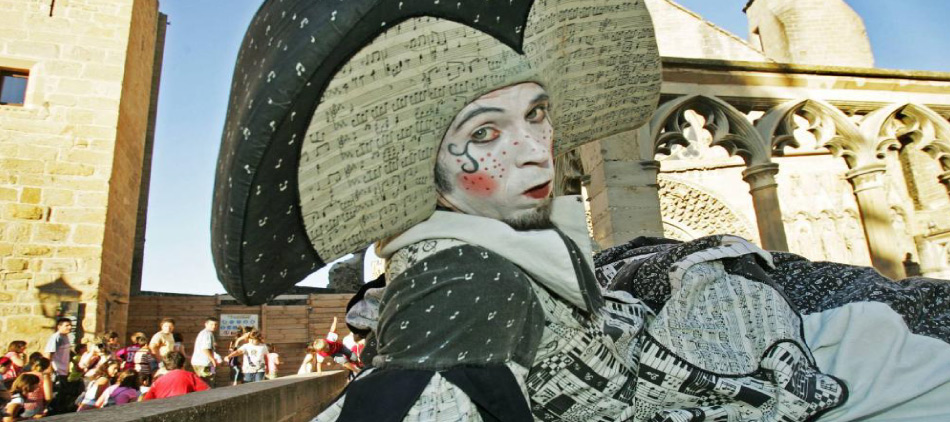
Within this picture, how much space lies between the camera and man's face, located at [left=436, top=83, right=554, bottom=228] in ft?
3.62

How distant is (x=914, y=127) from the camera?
6055 mm

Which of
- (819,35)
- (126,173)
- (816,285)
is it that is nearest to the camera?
(816,285)

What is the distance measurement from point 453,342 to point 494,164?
368mm

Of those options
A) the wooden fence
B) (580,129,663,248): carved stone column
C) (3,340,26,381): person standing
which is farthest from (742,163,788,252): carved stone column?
the wooden fence

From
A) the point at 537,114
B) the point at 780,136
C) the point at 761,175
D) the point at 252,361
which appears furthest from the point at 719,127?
the point at 252,361

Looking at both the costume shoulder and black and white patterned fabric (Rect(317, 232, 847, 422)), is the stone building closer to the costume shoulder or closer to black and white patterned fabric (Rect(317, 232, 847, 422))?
black and white patterned fabric (Rect(317, 232, 847, 422))

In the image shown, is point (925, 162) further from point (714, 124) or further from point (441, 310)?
point (441, 310)

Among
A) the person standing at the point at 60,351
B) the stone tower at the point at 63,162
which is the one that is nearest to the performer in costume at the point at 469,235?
the person standing at the point at 60,351

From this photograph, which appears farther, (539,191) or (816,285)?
(816,285)

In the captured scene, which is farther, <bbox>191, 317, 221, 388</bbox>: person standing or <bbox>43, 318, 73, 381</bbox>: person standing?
<bbox>191, 317, 221, 388</bbox>: person standing

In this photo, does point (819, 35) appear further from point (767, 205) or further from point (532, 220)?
point (532, 220)

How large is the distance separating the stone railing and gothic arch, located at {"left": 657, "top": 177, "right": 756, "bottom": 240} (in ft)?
32.3

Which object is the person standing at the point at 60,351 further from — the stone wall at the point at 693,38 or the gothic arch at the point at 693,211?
the stone wall at the point at 693,38

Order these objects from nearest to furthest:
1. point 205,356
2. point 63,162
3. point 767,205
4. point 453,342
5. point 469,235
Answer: point 453,342
point 469,235
point 767,205
point 205,356
point 63,162
